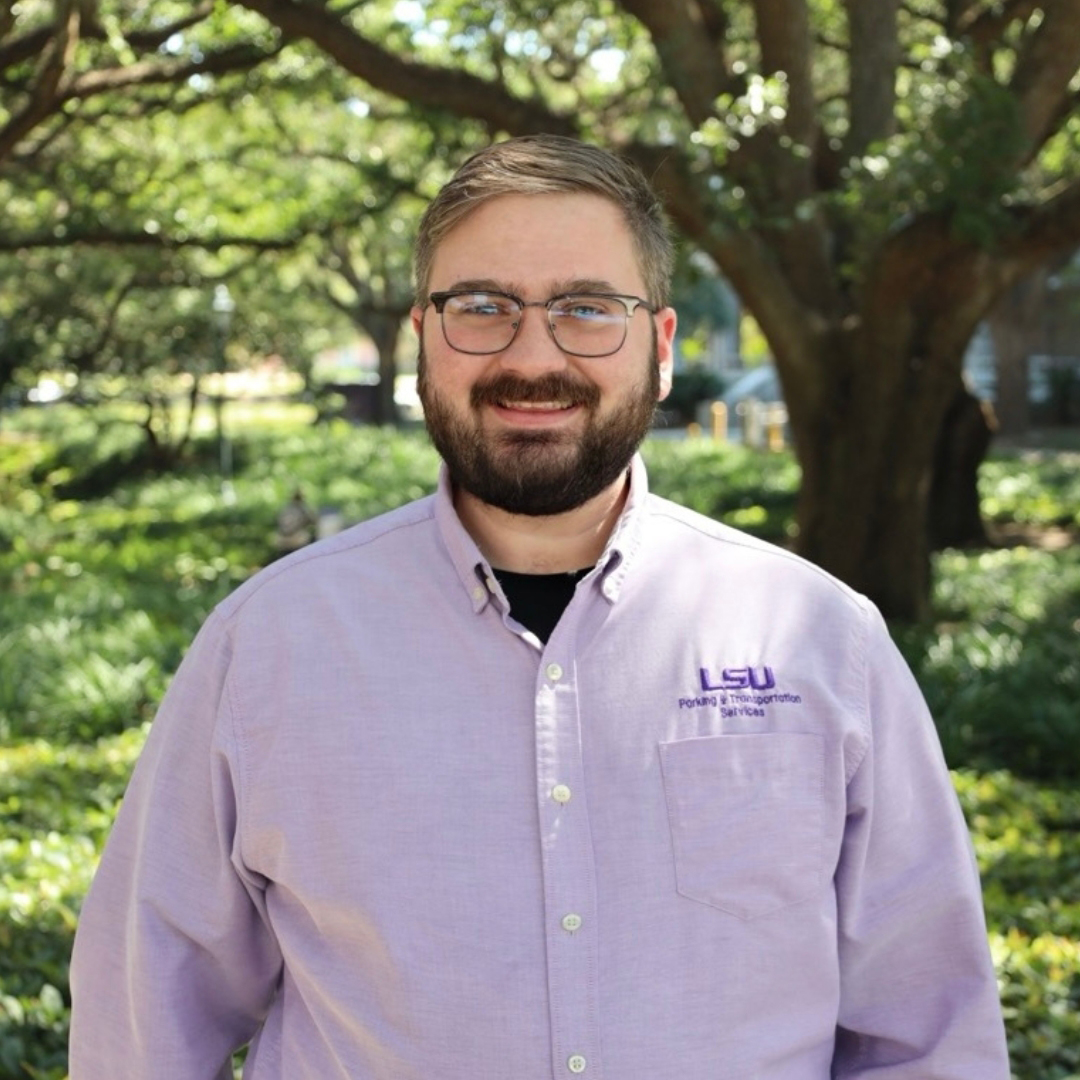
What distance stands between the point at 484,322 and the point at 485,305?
22mm

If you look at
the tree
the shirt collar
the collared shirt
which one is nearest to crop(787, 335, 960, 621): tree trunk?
the tree

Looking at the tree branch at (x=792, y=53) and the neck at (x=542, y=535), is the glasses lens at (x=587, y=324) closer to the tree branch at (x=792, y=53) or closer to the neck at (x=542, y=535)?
the neck at (x=542, y=535)

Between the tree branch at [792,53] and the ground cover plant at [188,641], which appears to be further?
the tree branch at [792,53]

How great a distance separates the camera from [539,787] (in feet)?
6.59

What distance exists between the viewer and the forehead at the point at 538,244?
2127 millimetres

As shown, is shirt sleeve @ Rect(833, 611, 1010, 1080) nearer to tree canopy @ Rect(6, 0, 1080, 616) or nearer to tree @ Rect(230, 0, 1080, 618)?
tree @ Rect(230, 0, 1080, 618)

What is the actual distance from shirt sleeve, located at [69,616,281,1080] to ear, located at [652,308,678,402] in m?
0.72

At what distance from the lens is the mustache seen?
2123 mm

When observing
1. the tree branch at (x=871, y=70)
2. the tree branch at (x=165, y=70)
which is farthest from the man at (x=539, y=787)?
the tree branch at (x=165, y=70)

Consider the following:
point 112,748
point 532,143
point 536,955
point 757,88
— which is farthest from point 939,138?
point 536,955

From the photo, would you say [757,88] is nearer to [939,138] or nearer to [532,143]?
[939,138]

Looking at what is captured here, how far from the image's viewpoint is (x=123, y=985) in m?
2.15

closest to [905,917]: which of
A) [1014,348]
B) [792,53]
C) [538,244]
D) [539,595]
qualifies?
[539,595]

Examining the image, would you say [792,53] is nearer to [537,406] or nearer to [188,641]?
[188,641]
